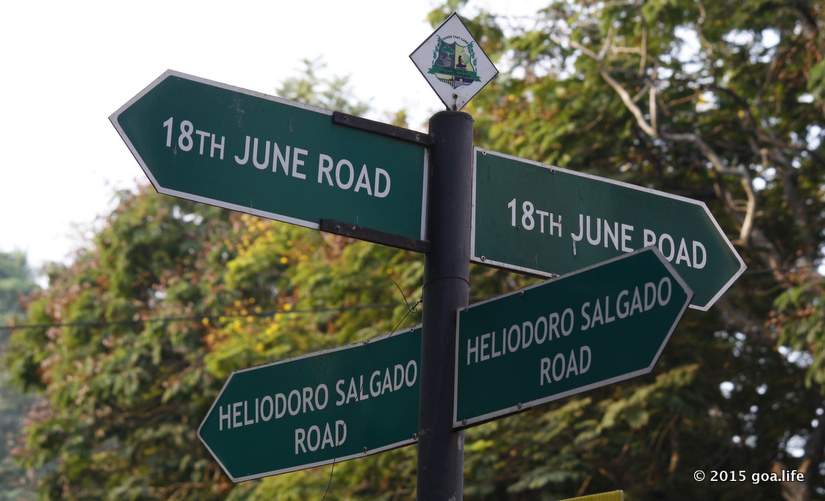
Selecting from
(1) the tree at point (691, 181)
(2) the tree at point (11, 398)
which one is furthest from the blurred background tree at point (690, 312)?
(2) the tree at point (11, 398)

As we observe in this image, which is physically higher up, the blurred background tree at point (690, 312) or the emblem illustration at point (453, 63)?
the blurred background tree at point (690, 312)

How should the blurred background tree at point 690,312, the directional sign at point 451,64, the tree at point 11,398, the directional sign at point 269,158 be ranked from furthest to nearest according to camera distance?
the tree at point 11,398, the blurred background tree at point 690,312, the directional sign at point 451,64, the directional sign at point 269,158

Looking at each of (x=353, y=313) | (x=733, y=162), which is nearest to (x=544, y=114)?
(x=733, y=162)

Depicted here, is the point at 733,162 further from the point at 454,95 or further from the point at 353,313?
the point at 454,95

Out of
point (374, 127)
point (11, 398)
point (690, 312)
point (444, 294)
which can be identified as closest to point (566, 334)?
point (444, 294)

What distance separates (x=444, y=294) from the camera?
10.3 feet

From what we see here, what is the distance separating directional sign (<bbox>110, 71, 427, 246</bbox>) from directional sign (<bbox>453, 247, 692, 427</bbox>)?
38cm

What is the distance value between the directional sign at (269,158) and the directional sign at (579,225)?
8.2 inches

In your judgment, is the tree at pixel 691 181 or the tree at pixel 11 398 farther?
the tree at pixel 11 398

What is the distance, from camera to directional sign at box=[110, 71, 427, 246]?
3002mm

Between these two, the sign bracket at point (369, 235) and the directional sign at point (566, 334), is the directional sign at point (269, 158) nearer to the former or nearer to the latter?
the sign bracket at point (369, 235)

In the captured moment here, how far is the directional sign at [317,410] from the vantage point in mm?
3230

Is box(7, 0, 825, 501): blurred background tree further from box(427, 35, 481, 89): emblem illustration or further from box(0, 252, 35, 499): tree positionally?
box(0, 252, 35, 499): tree

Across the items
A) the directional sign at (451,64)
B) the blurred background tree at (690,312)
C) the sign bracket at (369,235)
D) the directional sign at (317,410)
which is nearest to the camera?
the sign bracket at (369,235)
